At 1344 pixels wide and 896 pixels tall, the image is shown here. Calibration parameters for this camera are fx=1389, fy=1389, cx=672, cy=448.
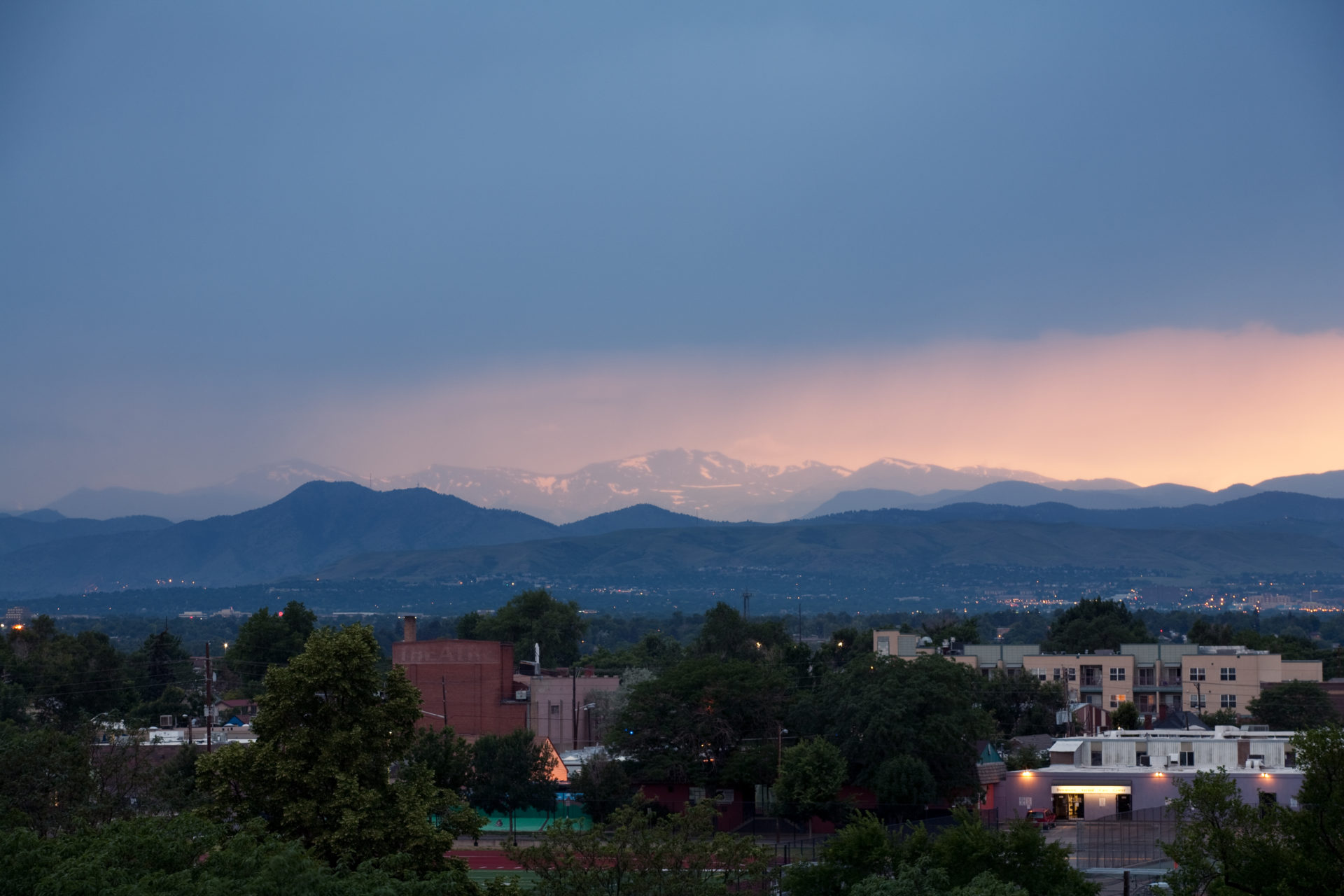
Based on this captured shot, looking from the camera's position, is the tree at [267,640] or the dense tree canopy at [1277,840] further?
the tree at [267,640]

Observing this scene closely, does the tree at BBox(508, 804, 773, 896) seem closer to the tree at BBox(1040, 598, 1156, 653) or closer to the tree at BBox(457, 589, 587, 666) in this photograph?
the tree at BBox(1040, 598, 1156, 653)

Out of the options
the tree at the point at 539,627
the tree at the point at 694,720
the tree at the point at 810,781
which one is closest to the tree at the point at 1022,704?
the tree at the point at 694,720

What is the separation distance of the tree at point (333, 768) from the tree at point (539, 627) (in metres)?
108

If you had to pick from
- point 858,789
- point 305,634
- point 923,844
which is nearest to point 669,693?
point 858,789

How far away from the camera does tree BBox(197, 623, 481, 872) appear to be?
1248 inches

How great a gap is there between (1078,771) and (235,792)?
148 feet

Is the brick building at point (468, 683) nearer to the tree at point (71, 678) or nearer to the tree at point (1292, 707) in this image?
the tree at point (71, 678)

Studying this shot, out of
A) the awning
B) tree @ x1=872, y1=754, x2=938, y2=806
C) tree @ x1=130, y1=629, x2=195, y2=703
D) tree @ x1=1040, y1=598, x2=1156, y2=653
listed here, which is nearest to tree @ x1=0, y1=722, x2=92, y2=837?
tree @ x1=872, y1=754, x2=938, y2=806

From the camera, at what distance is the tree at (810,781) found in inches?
2468

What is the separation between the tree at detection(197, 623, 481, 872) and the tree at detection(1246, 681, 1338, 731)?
72.5 metres

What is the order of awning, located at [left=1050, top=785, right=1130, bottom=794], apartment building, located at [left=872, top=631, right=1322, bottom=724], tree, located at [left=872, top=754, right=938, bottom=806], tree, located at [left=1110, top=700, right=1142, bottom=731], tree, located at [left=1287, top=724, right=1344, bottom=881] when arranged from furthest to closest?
1. apartment building, located at [left=872, top=631, right=1322, bottom=724]
2. tree, located at [left=1110, top=700, right=1142, bottom=731]
3. awning, located at [left=1050, top=785, right=1130, bottom=794]
4. tree, located at [left=872, top=754, right=938, bottom=806]
5. tree, located at [left=1287, top=724, right=1344, bottom=881]

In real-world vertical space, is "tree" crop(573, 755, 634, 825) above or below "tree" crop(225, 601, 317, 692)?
below

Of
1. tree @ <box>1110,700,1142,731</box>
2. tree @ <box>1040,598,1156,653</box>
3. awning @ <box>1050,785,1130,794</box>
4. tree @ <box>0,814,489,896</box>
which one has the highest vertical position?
tree @ <box>0,814,489,896</box>

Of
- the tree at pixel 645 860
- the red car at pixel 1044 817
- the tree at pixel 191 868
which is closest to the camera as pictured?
the tree at pixel 191 868
